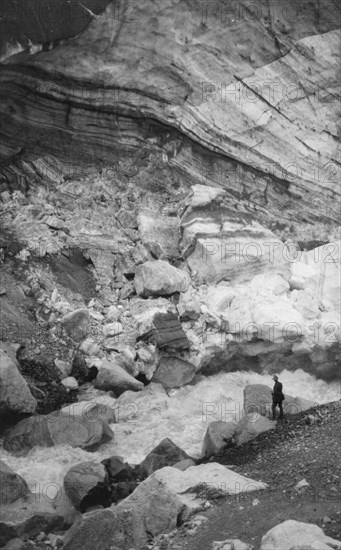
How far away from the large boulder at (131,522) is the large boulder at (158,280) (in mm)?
6819

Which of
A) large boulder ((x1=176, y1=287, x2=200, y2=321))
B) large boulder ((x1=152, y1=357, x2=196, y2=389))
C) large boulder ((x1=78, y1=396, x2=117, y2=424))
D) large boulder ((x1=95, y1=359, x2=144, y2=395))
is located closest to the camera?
large boulder ((x1=78, y1=396, x2=117, y2=424))

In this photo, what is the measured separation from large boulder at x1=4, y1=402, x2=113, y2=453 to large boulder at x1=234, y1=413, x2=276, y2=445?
2512 mm

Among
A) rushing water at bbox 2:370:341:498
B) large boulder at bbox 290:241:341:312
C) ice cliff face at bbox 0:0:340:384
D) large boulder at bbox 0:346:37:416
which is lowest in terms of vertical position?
rushing water at bbox 2:370:341:498

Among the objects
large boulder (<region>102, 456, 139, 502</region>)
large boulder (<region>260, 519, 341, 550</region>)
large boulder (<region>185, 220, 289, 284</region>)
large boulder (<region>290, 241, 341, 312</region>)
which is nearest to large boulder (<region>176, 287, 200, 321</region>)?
large boulder (<region>185, 220, 289, 284</region>)

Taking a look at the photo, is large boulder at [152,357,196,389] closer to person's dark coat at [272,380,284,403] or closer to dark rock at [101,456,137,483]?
person's dark coat at [272,380,284,403]

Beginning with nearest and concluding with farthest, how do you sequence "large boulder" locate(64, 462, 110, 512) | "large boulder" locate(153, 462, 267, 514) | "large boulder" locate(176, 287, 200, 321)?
1. "large boulder" locate(153, 462, 267, 514)
2. "large boulder" locate(64, 462, 110, 512)
3. "large boulder" locate(176, 287, 200, 321)

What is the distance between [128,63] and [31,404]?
1061 cm

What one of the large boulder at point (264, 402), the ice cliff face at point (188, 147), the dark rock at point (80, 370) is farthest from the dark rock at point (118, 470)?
the ice cliff face at point (188, 147)

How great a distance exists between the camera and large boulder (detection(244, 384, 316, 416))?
588 inches

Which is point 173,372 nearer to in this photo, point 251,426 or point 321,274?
point 251,426

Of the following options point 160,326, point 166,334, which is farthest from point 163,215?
point 166,334

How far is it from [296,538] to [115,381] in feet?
22.9

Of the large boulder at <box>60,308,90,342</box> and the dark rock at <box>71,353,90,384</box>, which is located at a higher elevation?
the large boulder at <box>60,308,90,342</box>

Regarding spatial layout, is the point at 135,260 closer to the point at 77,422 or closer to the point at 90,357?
the point at 90,357
